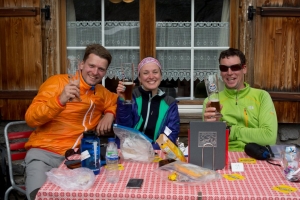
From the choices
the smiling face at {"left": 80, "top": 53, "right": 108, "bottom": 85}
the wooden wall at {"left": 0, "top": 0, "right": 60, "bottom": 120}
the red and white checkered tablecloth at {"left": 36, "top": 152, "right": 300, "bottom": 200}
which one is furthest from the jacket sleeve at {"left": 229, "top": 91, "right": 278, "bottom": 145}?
the wooden wall at {"left": 0, "top": 0, "right": 60, "bottom": 120}

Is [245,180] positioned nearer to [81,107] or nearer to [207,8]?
[81,107]

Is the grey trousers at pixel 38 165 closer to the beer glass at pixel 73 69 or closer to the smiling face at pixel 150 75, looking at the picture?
the beer glass at pixel 73 69

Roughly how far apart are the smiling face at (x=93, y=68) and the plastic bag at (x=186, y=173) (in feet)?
3.51

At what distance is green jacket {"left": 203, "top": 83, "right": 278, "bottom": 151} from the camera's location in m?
2.68

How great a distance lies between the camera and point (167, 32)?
3.65m

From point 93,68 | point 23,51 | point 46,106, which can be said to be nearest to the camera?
point 46,106

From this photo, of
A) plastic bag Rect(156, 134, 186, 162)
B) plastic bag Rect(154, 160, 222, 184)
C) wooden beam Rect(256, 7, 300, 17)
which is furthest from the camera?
wooden beam Rect(256, 7, 300, 17)

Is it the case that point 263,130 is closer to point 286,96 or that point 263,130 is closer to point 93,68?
point 286,96

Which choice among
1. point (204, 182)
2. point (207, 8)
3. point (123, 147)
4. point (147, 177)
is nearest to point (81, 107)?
point (123, 147)

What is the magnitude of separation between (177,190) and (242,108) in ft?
4.28

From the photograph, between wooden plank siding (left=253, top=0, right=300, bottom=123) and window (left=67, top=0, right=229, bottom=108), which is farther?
window (left=67, top=0, right=229, bottom=108)

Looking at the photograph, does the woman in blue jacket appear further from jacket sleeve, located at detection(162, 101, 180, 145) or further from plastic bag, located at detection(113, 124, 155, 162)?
plastic bag, located at detection(113, 124, 155, 162)

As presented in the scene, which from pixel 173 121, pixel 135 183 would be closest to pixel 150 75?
pixel 173 121

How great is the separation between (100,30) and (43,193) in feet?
7.24
